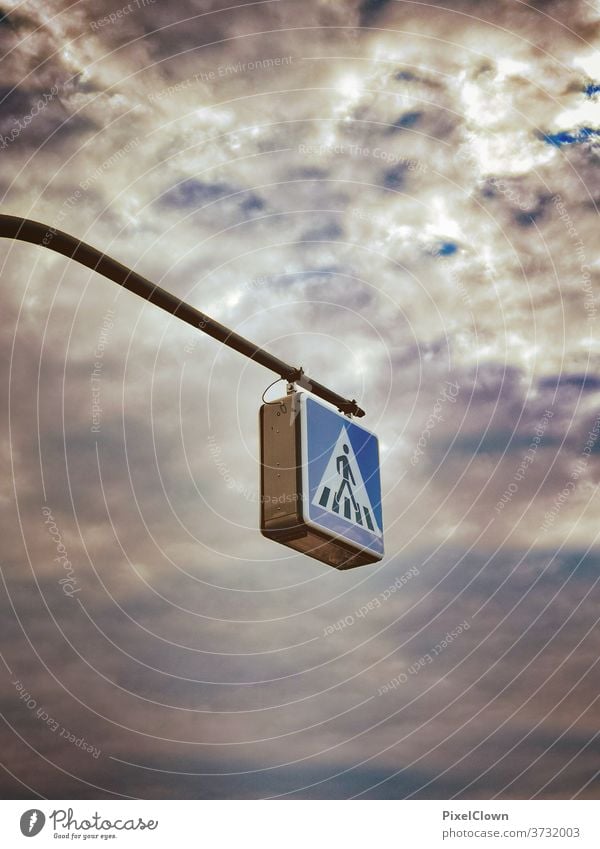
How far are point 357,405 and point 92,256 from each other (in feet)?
8.58

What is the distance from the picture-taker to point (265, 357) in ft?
20.6

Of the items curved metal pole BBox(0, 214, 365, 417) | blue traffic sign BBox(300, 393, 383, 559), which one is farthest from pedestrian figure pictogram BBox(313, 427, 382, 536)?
curved metal pole BBox(0, 214, 365, 417)

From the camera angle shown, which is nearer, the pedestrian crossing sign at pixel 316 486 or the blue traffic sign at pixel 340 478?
the pedestrian crossing sign at pixel 316 486

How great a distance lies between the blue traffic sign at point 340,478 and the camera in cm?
564

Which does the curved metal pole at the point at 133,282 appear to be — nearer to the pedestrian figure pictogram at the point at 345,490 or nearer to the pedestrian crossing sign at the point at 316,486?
the pedestrian crossing sign at the point at 316,486

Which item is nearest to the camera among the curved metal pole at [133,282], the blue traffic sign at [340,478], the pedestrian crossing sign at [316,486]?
the curved metal pole at [133,282]

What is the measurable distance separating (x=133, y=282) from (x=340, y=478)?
1959 mm

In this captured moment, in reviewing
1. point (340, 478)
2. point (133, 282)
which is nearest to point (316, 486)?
point (340, 478)

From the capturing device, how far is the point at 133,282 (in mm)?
5387

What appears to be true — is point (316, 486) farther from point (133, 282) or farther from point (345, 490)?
point (133, 282)

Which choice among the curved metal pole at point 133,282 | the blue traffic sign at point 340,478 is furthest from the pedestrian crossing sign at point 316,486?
the curved metal pole at point 133,282

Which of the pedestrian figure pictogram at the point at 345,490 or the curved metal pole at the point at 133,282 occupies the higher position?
the curved metal pole at the point at 133,282
